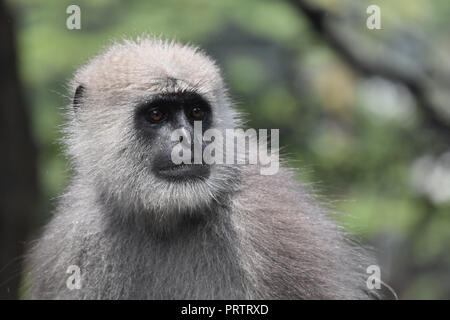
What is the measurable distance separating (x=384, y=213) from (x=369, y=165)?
1.18 meters

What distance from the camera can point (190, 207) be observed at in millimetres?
6164

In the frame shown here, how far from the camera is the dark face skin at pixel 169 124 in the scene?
20.0ft

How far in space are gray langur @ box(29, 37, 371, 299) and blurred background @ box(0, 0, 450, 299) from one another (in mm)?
4503

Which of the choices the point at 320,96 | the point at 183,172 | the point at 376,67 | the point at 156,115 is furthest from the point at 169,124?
the point at 320,96

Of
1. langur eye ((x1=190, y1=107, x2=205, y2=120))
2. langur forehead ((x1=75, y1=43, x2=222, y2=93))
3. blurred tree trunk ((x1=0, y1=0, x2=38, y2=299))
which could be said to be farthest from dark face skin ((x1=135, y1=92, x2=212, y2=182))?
blurred tree trunk ((x1=0, y1=0, x2=38, y2=299))

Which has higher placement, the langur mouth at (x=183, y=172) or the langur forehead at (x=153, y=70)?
the langur forehead at (x=153, y=70)

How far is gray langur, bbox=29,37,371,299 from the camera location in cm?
620

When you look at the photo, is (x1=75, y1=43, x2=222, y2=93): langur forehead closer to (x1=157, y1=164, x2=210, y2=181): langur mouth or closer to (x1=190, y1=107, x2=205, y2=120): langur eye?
(x1=190, y1=107, x2=205, y2=120): langur eye

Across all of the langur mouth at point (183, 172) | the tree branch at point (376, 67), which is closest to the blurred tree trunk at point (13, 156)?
the tree branch at point (376, 67)

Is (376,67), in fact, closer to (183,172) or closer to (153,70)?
(153,70)

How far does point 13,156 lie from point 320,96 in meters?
6.57

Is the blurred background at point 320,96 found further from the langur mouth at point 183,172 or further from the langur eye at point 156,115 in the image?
the langur mouth at point 183,172

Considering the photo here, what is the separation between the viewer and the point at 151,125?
6.30 metres

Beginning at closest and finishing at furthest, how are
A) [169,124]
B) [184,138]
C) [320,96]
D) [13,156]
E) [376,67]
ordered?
[184,138] < [169,124] < [13,156] < [376,67] < [320,96]
